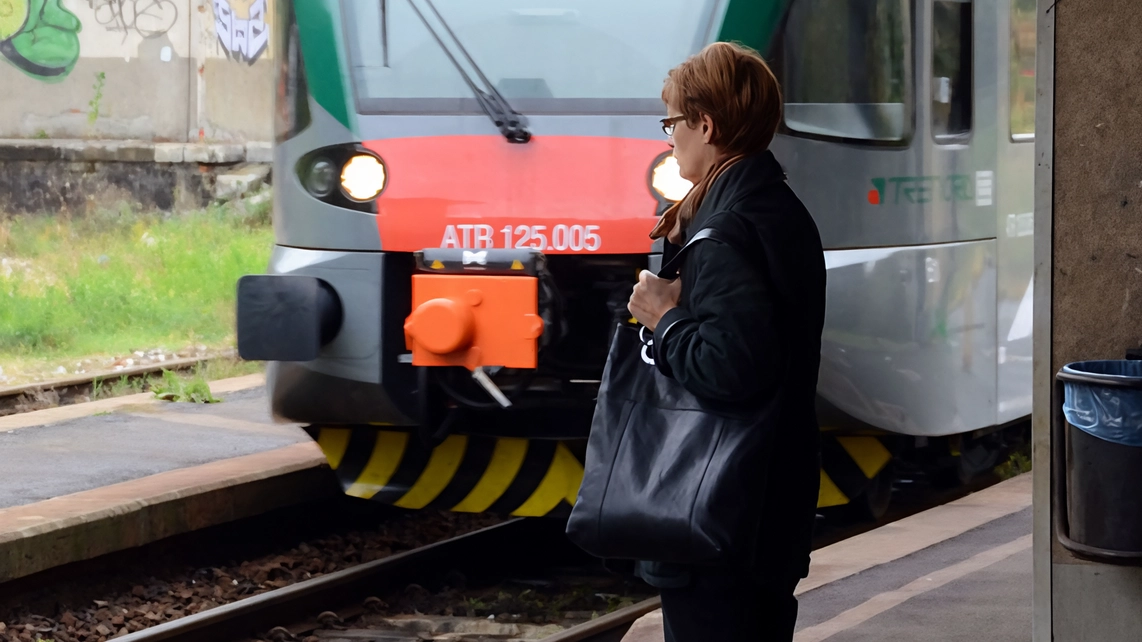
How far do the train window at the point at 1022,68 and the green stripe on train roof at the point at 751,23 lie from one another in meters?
1.30

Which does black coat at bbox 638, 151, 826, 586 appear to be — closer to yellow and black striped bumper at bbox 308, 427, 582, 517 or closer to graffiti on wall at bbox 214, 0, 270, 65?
yellow and black striped bumper at bbox 308, 427, 582, 517

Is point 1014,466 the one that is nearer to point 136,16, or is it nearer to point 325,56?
point 325,56

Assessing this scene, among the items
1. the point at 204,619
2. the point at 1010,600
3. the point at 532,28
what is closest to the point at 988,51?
the point at 532,28

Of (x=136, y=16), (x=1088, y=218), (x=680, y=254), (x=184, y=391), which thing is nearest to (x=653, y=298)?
(x=680, y=254)

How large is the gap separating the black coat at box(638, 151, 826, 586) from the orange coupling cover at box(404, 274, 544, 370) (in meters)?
2.19

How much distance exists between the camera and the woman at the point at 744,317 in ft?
7.65

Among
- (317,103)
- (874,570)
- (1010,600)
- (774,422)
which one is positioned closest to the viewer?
(774,422)

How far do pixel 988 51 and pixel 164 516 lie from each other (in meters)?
3.56

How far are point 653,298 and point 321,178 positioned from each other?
2.87 metres

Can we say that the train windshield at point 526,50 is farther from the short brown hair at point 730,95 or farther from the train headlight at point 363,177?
the short brown hair at point 730,95

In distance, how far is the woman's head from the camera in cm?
244

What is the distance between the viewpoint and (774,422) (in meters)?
2.34

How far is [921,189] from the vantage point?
17.6ft

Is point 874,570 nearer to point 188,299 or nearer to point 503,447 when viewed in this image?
point 503,447
